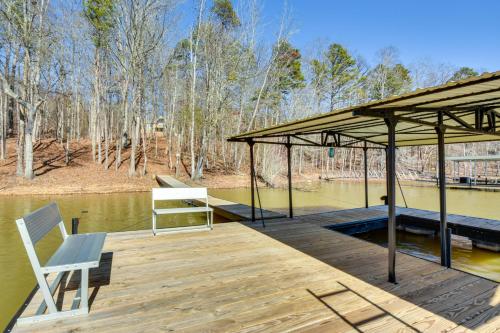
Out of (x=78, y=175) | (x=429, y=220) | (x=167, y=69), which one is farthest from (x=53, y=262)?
(x=167, y=69)

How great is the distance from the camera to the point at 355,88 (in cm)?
2605

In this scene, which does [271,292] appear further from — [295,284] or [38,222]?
[38,222]

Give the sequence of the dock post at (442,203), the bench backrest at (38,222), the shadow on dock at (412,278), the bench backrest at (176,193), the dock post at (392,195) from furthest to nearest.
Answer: the bench backrest at (176,193), the dock post at (442,203), the dock post at (392,195), the shadow on dock at (412,278), the bench backrest at (38,222)

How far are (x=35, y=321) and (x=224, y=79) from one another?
57.1ft

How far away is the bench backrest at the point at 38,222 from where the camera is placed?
2.23 metres

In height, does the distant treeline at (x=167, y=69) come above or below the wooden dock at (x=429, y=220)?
above

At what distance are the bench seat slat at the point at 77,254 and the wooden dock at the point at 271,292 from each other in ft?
1.45

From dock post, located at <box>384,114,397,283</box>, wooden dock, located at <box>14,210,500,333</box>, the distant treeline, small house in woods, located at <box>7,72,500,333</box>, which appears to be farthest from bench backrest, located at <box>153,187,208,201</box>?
the distant treeline

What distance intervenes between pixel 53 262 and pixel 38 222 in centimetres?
48

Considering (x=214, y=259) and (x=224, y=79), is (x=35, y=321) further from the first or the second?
(x=224, y=79)

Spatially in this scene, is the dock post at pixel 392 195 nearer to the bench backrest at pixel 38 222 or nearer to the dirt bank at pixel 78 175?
the bench backrest at pixel 38 222

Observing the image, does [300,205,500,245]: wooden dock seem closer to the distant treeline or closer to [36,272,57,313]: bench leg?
[36,272,57,313]: bench leg

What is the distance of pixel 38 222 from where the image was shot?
104 inches

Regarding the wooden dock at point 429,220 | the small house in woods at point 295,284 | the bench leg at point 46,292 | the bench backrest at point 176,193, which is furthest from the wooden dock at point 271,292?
the wooden dock at point 429,220
